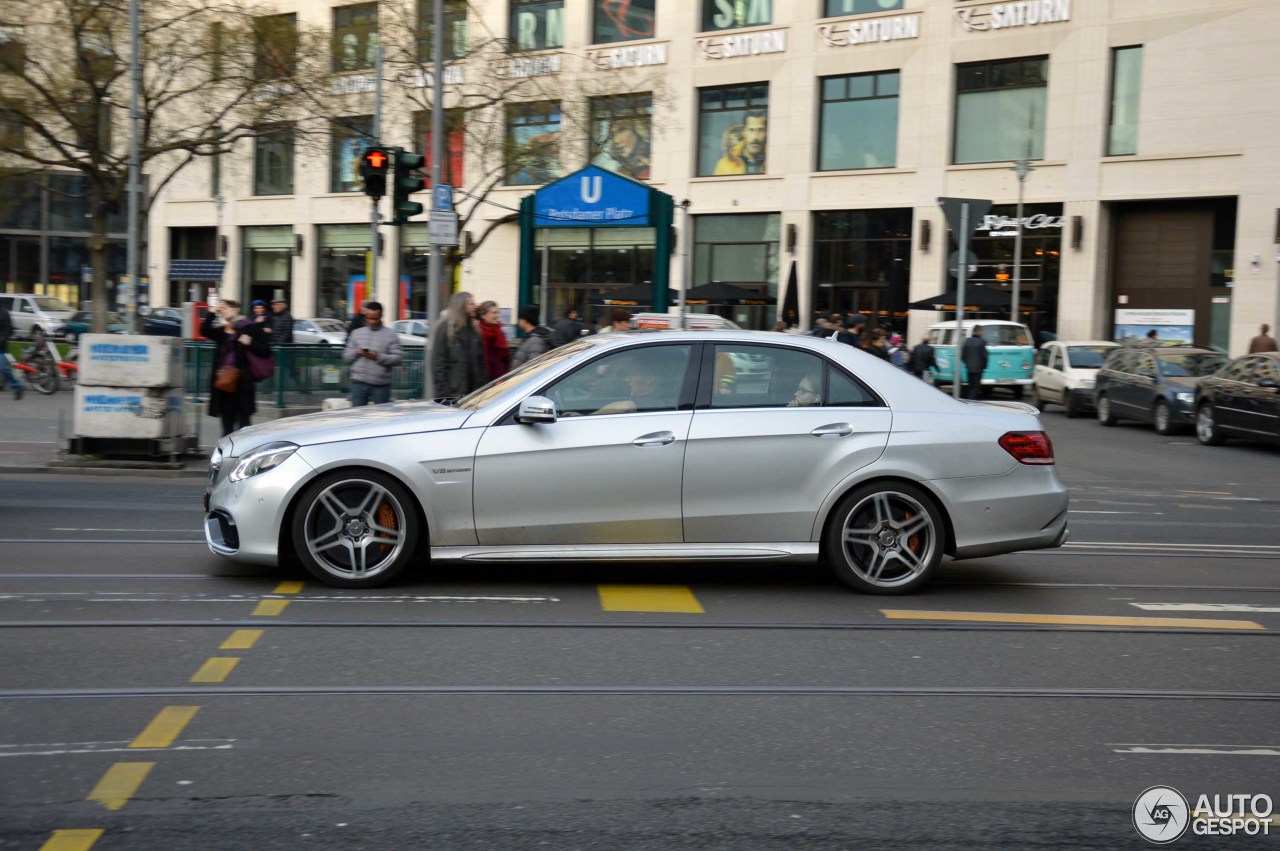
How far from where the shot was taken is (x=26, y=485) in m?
12.9

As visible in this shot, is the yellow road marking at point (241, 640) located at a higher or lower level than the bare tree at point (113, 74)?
lower

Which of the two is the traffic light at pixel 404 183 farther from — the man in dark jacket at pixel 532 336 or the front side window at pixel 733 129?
the front side window at pixel 733 129

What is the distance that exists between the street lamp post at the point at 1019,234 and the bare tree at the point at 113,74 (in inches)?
715

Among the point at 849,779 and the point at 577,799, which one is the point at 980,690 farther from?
the point at 577,799

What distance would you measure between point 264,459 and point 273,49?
2569 cm

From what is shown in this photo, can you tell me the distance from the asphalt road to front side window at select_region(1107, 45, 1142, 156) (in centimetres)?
3079

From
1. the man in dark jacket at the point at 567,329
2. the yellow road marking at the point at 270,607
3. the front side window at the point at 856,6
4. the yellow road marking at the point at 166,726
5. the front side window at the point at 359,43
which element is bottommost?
the yellow road marking at the point at 270,607

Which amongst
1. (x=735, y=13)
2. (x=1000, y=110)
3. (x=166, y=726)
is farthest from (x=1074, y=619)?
(x=735, y=13)

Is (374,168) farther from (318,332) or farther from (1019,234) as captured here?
(318,332)

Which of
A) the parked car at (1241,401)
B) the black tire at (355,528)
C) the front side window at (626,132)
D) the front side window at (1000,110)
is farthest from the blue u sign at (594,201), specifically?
the front side window at (1000,110)

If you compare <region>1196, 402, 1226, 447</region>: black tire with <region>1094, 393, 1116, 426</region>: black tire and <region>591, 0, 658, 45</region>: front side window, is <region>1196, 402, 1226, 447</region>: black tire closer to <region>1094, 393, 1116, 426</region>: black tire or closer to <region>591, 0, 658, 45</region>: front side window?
<region>1094, 393, 1116, 426</region>: black tire

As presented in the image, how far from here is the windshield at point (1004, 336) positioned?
33469mm

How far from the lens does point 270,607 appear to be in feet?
23.8

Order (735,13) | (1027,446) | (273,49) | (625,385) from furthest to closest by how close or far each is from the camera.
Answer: (735,13) < (273,49) < (1027,446) < (625,385)
